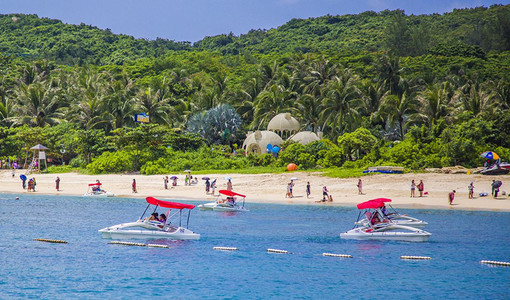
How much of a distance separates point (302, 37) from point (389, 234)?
15171 centimetres

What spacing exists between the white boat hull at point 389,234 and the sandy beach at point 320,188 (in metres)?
10.6

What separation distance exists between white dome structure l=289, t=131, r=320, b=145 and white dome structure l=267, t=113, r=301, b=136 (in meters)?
4.37

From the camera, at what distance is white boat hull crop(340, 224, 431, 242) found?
29.8 m


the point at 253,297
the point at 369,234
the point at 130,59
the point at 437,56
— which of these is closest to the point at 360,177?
the point at 369,234

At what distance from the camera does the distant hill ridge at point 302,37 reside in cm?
13562

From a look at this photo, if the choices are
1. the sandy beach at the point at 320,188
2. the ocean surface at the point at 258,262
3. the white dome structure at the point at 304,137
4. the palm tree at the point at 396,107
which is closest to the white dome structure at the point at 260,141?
the white dome structure at the point at 304,137

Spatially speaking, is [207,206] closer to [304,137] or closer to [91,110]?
[304,137]

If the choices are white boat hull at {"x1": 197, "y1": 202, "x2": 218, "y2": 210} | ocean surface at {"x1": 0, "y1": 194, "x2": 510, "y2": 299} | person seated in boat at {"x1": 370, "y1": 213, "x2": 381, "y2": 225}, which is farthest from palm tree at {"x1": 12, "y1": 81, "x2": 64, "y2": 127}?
person seated in boat at {"x1": 370, "y1": 213, "x2": 381, "y2": 225}

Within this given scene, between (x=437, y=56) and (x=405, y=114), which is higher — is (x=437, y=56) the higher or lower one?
the higher one

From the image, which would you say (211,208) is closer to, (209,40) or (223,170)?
(223,170)

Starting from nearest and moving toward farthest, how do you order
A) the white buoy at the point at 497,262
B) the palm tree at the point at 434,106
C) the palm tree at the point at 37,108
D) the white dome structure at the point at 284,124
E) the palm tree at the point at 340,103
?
1. the white buoy at the point at 497,262
2. the palm tree at the point at 434,106
3. the palm tree at the point at 340,103
4. the white dome structure at the point at 284,124
5. the palm tree at the point at 37,108

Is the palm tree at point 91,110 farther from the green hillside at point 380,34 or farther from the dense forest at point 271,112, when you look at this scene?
the green hillside at point 380,34

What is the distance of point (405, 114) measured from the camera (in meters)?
69.4

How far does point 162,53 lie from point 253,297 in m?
142
